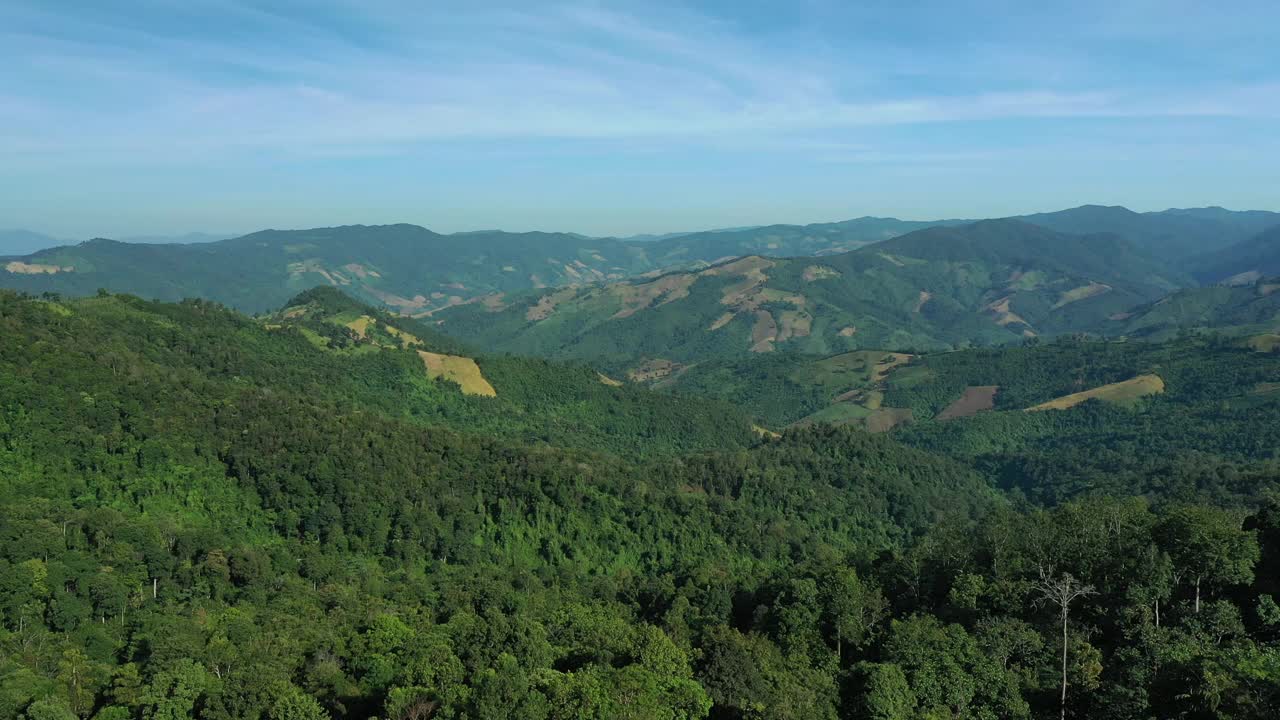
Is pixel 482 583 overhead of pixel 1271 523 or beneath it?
beneath

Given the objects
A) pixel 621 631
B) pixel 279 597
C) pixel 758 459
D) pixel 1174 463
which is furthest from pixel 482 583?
pixel 1174 463

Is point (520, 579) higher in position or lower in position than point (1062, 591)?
lower

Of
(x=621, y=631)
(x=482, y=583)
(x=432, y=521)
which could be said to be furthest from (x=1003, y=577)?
(x=432, y=521)

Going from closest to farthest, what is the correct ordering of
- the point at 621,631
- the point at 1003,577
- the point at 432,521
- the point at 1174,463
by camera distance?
the point at 621,631
the point at 1003,577
the point at 432,521
the point at 1174,463

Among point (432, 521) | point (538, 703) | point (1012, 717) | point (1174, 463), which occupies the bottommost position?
point (1174, 463)

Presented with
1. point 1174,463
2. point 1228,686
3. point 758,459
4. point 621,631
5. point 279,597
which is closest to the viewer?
point 1228,686

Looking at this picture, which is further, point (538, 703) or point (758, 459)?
point (758, 459)

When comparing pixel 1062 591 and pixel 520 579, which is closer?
pixel 1062 591

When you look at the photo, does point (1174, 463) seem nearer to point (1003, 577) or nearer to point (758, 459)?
point (758, 459)
